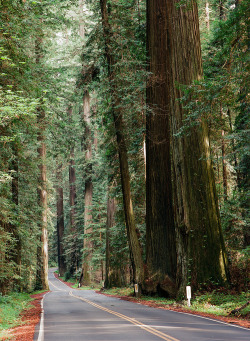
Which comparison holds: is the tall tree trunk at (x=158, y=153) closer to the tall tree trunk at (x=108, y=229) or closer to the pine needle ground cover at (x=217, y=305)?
the pine needle ground cover at (x=217, y=305)

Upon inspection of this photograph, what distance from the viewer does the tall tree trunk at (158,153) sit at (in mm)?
18234

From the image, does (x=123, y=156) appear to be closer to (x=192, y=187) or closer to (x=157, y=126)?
(x=157, y=126)

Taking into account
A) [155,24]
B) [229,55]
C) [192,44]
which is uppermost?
[155,24]

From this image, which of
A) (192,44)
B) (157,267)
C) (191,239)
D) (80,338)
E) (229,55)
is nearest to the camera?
(80,338)

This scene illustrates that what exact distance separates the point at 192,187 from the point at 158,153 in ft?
13.3

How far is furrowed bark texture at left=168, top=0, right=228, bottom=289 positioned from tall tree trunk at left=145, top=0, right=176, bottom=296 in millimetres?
2366

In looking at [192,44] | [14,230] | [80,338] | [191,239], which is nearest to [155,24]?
[192,44]

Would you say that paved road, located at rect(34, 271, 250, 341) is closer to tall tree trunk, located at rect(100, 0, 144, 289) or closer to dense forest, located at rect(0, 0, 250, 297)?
dense forest, located at rect(0, 0, 250, 297)

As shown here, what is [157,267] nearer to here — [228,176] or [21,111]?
[228,176]

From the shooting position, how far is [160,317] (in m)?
11.7

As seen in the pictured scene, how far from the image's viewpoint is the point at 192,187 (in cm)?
1528

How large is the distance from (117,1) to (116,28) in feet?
5.64

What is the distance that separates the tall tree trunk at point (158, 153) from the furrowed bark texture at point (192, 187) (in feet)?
7.76

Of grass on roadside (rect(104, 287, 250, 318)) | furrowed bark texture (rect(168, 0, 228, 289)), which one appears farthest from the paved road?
furrowed bark texture (rect(168, 0, 228, 289))
